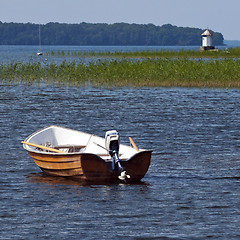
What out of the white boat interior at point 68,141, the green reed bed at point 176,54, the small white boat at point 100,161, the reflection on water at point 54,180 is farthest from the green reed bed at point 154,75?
the reflection on water at point 54,180

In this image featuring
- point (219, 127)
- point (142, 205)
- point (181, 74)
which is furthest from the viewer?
point (181, 74)

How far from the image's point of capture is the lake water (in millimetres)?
14672

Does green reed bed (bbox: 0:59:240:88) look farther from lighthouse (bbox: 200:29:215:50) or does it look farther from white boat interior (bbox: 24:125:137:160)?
lighthouse (bbox: 200:29:215:50)

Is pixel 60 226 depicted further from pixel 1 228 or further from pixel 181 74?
pixel 181 74

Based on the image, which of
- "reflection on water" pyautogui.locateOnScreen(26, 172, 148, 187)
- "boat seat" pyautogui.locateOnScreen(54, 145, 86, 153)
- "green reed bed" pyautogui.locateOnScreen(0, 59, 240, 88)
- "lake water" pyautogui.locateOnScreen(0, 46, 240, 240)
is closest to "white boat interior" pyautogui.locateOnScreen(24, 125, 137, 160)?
"boat seat" pyautogui.locateOnScreen(54, 145, 86, 153)

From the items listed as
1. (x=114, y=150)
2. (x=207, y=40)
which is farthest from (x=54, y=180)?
(x=207, y=40)

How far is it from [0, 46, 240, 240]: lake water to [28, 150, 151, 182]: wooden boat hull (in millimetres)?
247

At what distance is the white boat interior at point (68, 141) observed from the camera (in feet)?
68.8

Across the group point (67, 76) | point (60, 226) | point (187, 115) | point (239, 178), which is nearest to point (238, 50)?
point (67, 76)

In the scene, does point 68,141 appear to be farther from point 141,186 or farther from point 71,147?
point 141,186

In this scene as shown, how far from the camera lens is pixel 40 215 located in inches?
616

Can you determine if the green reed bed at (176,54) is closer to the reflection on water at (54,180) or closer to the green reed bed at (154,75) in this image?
the green reed bed at (154,75)

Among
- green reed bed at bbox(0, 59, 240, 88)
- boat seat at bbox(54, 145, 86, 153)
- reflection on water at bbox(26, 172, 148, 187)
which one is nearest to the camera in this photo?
reflection on water at bbox(26, 172, 148, 187)

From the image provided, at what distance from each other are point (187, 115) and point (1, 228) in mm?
21363
